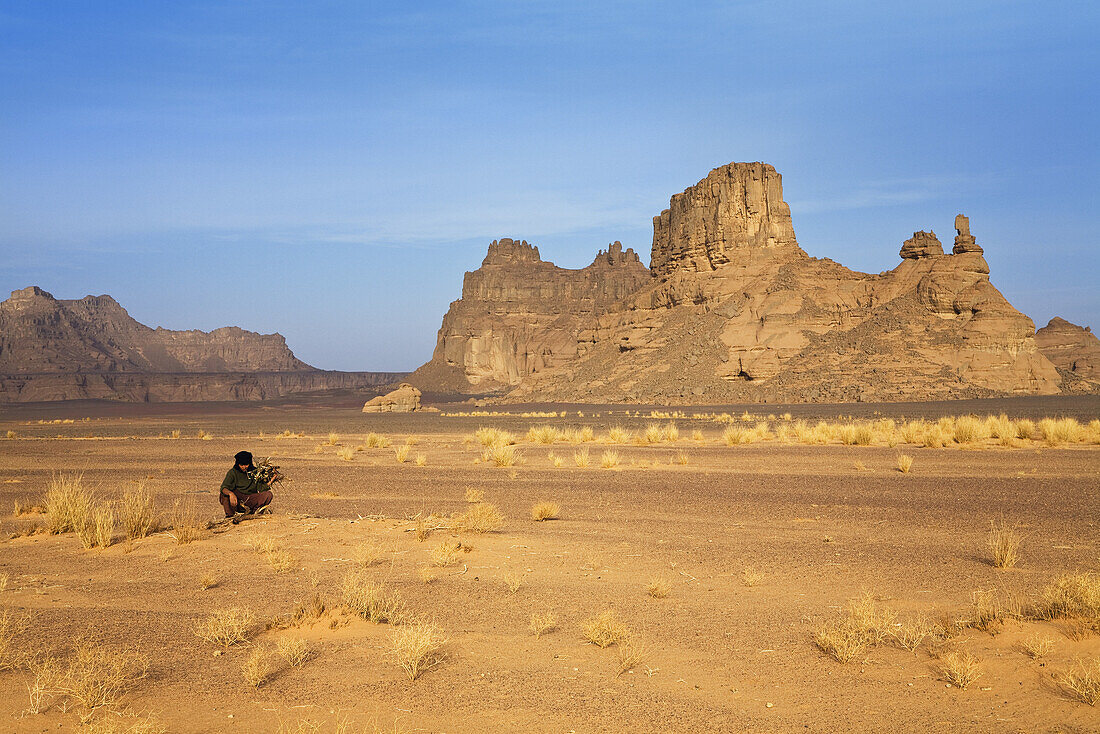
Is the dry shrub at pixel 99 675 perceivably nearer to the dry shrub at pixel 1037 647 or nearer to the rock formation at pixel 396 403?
the dry shrub at pixel 1037 647

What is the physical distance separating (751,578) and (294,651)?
16.7 ft

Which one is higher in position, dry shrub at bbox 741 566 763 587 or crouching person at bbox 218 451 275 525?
crouching person at bbox 218 451 275 525

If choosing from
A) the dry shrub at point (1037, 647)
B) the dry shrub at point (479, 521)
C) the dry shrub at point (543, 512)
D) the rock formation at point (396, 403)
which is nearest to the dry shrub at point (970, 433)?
the dry shrub at point (543, 512)

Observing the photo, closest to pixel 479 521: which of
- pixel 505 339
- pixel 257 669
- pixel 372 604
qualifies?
pixel 372 604

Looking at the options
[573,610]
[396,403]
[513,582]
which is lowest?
[573,610]

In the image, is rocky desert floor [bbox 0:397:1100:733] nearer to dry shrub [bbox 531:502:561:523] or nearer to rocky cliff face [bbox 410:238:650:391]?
dry shrub [bbox 531:502:561:523]

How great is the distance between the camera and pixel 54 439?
44.2 metres

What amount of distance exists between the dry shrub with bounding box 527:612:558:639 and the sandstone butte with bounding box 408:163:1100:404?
63.6 meters

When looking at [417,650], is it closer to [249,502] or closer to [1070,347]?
[249,502]

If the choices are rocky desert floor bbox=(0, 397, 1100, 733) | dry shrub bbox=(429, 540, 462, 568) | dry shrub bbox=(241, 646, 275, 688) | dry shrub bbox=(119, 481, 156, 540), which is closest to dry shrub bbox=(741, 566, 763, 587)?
rocky desert floor bbox=(0, 397, 1100, 733)

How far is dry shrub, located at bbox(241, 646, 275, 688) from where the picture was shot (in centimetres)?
610

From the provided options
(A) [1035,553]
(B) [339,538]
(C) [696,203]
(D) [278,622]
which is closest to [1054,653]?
(A) [1035,553]

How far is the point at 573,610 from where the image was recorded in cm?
834

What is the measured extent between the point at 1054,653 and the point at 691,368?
76.3m
